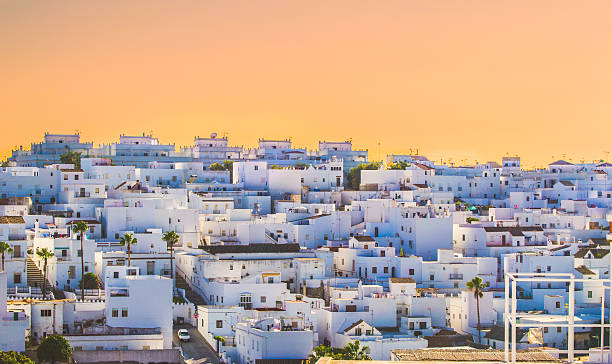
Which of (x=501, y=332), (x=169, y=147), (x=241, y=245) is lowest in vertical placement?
(x=501, y=332)

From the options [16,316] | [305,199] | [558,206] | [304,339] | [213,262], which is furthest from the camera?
[558,206]

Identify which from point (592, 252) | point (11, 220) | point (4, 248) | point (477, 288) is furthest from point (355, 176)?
point (4, 248)

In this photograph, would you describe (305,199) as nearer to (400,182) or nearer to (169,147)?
Answer: (400,182)

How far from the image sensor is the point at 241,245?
4416cm

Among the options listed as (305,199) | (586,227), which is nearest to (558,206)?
(586,227)

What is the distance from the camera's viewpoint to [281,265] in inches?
1709

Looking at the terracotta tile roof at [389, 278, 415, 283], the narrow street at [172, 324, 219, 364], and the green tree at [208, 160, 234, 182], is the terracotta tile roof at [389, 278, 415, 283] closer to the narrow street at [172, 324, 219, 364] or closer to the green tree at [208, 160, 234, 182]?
A: the narrow street at [172, 324, 219, 364]

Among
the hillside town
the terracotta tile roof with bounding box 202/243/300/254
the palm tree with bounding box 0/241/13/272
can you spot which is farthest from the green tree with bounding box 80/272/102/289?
the terracotta tile roof with bounding box 202/243/300/254

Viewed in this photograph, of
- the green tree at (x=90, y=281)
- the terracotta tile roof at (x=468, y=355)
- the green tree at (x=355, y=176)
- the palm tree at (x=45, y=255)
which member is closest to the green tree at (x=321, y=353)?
the terracotta tile roof at (x=468, y=355)

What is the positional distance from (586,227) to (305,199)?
15617 mm

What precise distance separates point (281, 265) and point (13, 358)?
16.2 meters

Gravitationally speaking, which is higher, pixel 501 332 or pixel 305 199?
pixel 305 199

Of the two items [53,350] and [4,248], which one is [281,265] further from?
[53,350]

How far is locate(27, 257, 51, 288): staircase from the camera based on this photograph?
3825 cm
